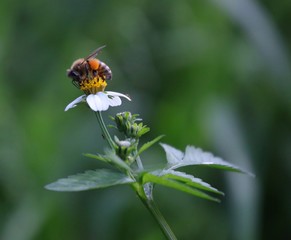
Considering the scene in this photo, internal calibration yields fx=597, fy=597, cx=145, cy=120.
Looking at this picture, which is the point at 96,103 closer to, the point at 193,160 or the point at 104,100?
the point at 104,100

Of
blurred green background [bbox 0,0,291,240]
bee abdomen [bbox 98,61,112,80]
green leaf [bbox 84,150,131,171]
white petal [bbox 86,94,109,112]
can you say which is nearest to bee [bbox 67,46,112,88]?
bee abdomen [bbox 98,61,112,80]

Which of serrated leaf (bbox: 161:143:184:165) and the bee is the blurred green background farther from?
the bee

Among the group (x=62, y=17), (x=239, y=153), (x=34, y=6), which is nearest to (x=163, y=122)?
(x=239, y=153)

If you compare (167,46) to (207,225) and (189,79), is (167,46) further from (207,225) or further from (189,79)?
(207,225)

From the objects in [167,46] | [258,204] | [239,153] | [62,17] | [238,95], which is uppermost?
[62,17]

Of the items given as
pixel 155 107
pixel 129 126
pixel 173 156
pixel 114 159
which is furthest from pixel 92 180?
pixel 155 107

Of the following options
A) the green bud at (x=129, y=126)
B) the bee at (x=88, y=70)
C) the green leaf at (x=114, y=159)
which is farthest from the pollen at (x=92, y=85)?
the green leaf at (x=114, y=159)
